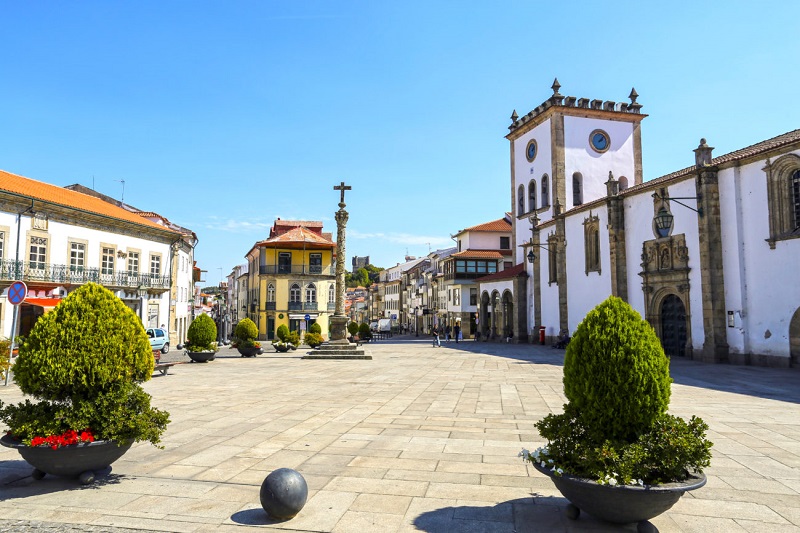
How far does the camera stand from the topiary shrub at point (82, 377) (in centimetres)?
562

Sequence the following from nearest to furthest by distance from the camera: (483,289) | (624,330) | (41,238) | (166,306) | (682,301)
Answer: (624,330) < (682,301) < (41,238) < (166,306) < (483,289)

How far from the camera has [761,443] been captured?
7867 millimetres

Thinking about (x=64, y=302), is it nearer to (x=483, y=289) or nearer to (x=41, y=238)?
(x=41, y=238)

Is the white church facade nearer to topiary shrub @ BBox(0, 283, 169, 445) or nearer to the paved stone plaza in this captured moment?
the paved stone plaza

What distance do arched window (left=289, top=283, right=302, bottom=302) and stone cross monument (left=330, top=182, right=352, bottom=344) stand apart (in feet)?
90.2

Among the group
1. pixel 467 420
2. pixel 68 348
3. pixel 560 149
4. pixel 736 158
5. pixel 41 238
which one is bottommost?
pixel 467 420

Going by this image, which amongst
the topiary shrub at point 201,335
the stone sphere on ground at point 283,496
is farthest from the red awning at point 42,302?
the stone sphere on ground at point 283,496

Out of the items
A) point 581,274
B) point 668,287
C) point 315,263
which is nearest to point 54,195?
point 315,263

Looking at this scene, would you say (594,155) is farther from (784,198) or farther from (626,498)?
(626,498)

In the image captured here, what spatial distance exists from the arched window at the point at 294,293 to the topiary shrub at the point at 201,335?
1207 inches

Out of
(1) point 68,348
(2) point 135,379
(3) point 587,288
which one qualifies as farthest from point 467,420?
(3) point 587,288

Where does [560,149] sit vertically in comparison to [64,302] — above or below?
above

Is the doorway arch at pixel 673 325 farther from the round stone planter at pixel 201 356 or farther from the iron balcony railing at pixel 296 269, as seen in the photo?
the iron balcony railing at pixel 296 269

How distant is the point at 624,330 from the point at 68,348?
5.61m
